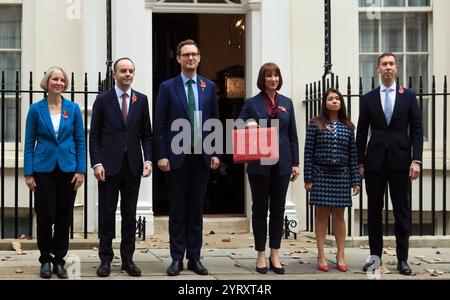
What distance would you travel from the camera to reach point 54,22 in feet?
34.4

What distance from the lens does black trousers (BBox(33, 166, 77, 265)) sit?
23.3 feet

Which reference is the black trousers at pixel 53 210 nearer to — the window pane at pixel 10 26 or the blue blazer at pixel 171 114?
the blue blazer at pixel 171 114

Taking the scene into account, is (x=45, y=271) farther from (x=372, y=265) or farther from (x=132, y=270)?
(x=372, y=265)

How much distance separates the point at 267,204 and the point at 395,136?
1.42 metres

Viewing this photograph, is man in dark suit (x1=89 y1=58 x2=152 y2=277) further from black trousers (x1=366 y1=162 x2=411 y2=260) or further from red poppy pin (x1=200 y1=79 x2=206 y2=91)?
black trousers (x1=366 y1=162 x2=411 y2=260)

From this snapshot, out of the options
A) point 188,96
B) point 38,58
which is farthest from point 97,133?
point 38,58

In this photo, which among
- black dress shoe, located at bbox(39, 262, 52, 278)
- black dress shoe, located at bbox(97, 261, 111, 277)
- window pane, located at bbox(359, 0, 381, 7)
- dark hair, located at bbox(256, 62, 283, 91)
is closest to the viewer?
black dress shoe, located at bbox(39, 262, 52, 278)

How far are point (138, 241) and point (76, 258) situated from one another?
154 cm

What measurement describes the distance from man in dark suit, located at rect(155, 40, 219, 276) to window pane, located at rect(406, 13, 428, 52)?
4.83 metres

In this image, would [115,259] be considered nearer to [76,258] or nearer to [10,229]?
[76,258]

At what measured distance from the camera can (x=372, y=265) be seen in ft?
25.3

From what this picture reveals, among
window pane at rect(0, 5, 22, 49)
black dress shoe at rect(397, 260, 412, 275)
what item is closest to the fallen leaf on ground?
window pane at rect(0, 5, 22, 49)

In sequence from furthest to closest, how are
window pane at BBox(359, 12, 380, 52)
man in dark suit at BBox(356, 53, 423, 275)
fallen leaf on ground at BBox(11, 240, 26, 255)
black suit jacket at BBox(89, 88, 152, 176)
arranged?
1. window pane at BBox(359, 12, 380, 52)
2. fallen leaf on ground at BBox(11, 240, 26, 255)
3. man in dark suit at BBox(356, 53, 423, 275)
4. black suit jacket at BBox(89, 88, 152, 176)
